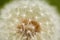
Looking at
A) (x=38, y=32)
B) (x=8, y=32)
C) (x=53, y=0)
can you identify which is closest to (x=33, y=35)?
(x=38, y=32)

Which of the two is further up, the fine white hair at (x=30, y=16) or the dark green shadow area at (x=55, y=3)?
the dark green shadow area at (x=55, y=3)

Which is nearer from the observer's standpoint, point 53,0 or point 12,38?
point 12,38

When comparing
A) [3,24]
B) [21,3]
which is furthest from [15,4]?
[3,24]

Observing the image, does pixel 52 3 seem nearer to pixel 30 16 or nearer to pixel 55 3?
pixel 55 3

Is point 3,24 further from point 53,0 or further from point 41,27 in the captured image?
point 53,0

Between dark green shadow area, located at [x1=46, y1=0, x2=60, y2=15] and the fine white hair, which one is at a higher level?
dark green shadow area, located at [x1=46, y1=0, x2=60, y2=15]

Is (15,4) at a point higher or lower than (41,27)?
higher

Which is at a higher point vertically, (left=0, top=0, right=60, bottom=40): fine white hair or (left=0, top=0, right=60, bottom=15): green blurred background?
(left=0, top=0, right=60, bottom=15): green blurred background

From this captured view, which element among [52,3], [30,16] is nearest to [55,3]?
[52,3]

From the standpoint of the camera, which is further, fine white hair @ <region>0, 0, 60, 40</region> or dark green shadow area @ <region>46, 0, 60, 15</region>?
dark green shadow area @ <region>46, 0, 60, 15</region>

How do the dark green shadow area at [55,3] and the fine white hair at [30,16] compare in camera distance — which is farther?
the dark green shadow area at [55,3]

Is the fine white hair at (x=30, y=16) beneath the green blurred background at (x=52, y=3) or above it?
beneath
